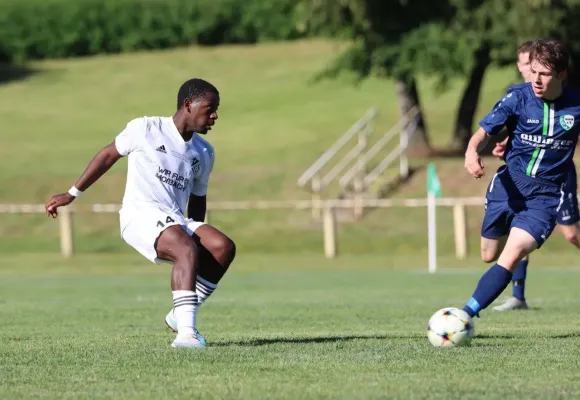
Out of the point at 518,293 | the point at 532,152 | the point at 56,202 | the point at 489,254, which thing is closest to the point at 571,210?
the point at 489,254

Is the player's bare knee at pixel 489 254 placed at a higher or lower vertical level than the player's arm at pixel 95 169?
lower

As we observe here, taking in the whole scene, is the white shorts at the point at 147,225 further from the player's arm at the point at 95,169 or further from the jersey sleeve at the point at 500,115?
the jersey sleeve at the point at 500,115

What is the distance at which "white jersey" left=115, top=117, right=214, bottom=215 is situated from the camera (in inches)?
373

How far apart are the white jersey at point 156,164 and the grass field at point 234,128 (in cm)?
2244

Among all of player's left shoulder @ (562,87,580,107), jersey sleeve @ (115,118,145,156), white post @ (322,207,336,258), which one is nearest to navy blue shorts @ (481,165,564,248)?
player's left shoulder @ (562,87,580,107)

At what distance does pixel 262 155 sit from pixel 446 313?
1454 inches

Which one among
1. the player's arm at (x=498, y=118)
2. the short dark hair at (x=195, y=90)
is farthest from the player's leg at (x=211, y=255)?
the player's arm at (x=498, y=118)

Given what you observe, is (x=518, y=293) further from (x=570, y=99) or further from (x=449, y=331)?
(x=449, y=331)

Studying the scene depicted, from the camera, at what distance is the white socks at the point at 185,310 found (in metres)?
9.12

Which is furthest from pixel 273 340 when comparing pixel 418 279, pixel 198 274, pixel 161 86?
pixel 161 86

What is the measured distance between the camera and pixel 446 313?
9.33 metres

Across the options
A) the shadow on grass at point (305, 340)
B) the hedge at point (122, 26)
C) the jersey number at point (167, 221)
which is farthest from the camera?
the hedge at point (122, 26)

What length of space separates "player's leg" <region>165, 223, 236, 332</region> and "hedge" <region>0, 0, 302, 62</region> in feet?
186

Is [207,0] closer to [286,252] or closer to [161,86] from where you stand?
[161,86]
